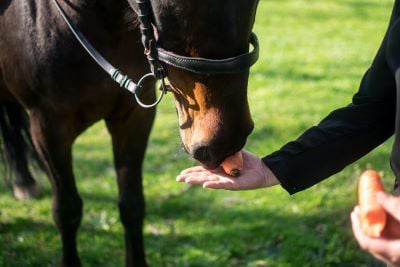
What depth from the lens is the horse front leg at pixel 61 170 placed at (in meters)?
2.87

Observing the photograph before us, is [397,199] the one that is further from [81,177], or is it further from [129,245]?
[81,177]

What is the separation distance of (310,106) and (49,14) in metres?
3.74

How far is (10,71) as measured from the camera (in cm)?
284

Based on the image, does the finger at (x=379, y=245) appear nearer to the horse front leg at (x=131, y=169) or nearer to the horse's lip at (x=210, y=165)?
the horse's lip at (x=210, y=165)

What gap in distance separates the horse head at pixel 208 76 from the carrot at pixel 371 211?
24.8 inches

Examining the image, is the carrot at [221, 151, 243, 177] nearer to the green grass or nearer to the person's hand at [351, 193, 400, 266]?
the green grass

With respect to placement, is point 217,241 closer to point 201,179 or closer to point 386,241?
point 201,179

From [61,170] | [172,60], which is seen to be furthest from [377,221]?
[61,170]

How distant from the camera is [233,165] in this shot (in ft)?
6.87

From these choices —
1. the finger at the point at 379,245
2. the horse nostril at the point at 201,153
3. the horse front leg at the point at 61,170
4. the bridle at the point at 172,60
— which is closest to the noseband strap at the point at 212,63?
the bridle at the point at 172,60

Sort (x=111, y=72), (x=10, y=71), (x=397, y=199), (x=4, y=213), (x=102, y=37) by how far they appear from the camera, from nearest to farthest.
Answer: (x=397, y=199) < (x=111, y=72) < (x=102, y=37) < (x=10, y=71) < (x=4, y=213)

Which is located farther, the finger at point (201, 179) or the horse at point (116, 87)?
the finger at point (201, 179)

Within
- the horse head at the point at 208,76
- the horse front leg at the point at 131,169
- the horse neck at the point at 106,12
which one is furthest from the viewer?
the horse front leg at the point at 131,169

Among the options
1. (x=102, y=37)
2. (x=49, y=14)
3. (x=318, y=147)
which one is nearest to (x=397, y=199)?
(x=318, y=147)
